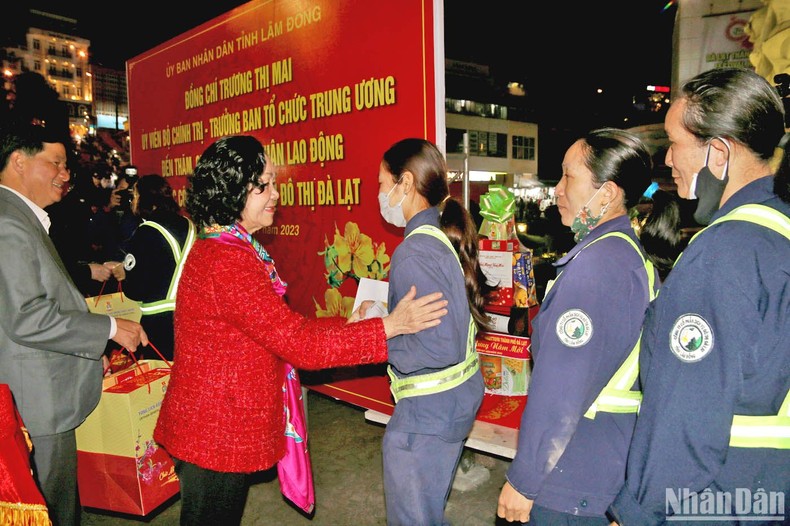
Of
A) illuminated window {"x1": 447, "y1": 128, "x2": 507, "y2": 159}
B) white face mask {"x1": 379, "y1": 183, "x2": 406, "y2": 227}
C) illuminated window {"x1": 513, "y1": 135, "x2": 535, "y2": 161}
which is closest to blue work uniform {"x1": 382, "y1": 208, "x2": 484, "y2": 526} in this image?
white face mask {"x1": 379, "y1": 183, "x2": 406, "y2": 227}

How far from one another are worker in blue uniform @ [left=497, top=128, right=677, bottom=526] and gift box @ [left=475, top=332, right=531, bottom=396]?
185cm

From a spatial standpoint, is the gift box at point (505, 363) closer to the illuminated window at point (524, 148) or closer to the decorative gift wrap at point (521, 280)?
the decorative gift wrap at point (521, 280)

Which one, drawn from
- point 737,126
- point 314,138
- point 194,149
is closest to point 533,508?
point 737,126

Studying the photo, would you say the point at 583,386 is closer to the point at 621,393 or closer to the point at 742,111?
the point at 621,393

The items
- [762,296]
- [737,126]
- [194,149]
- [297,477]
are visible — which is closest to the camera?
[762,296]

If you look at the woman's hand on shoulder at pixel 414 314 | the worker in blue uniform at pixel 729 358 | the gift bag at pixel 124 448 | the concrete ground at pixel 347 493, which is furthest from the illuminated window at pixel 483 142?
the worker in blue uniform at pixel 729 358

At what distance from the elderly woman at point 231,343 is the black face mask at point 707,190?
86 cm

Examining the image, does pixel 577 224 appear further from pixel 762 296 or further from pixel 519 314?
pixel 519 314

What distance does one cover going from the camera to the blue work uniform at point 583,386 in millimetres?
1389

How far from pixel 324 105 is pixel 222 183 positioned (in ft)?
8.05

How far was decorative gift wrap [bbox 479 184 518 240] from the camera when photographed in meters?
3.43

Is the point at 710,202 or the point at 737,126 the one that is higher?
the point at 737,126

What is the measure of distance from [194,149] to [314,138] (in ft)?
7.49

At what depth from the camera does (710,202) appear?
1.28m
